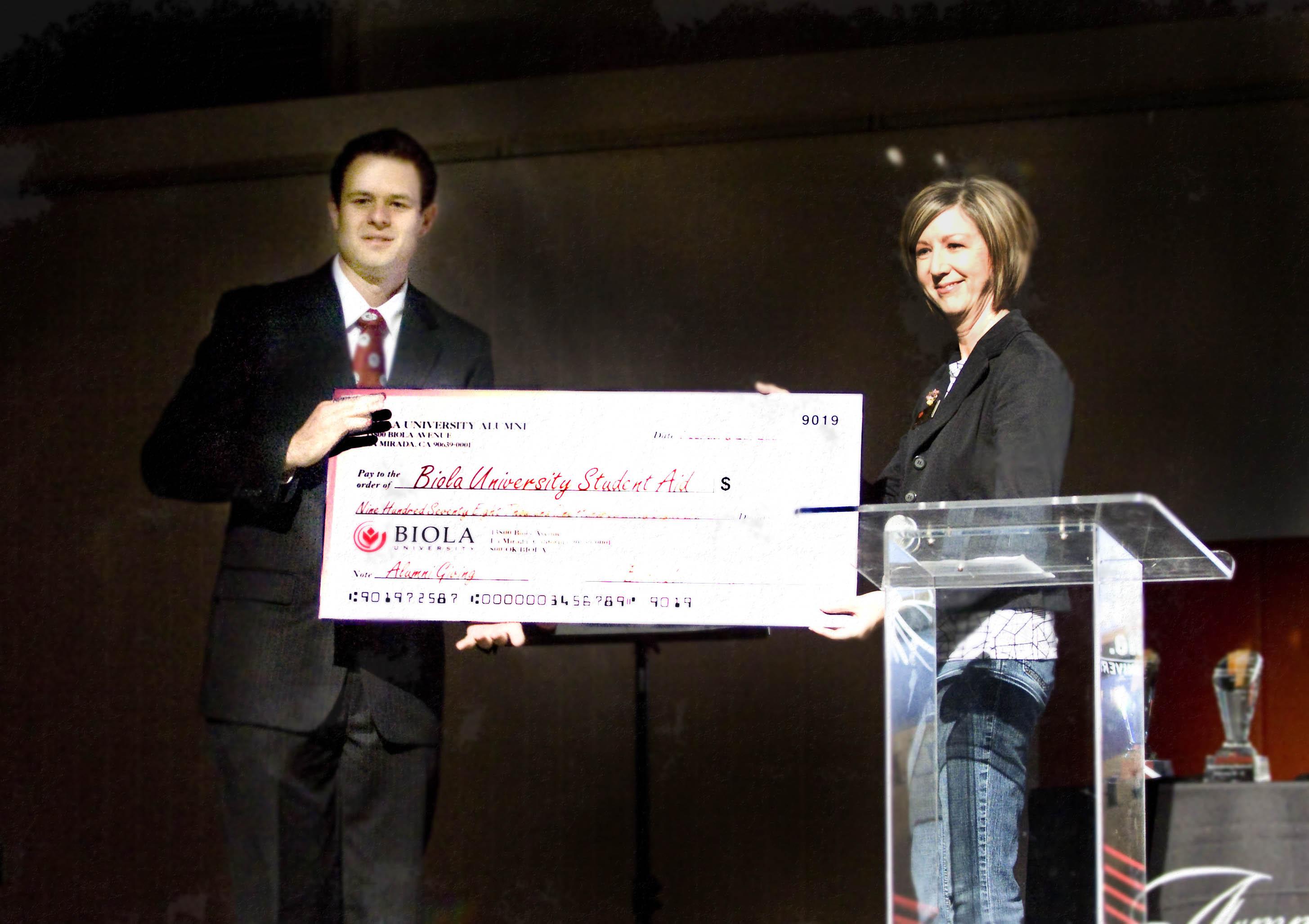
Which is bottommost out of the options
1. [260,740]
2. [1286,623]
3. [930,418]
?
[260,740]

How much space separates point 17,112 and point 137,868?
5.92ft

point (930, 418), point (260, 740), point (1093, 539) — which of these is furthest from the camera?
point (260, 740)

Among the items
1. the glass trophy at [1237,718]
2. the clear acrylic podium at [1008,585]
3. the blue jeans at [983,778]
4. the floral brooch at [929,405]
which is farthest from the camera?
the glass trophy at [1237,718]

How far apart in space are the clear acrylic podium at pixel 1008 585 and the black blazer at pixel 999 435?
192 mm

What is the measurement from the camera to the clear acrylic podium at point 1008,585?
1.70m

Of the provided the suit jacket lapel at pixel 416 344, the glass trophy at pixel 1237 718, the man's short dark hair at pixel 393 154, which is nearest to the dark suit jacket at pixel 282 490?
the suit jacket lapel at pixel 416 344

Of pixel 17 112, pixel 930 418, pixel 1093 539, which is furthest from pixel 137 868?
pixel 1093 539

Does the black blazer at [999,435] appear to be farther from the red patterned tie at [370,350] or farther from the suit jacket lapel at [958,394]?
the red patterned tie at [370,350]

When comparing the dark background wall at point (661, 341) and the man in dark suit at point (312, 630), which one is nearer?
the man in dark suit at point (312, 630)

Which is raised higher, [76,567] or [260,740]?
[76,567]

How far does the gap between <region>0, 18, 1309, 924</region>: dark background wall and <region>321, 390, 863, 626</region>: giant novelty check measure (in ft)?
1.60

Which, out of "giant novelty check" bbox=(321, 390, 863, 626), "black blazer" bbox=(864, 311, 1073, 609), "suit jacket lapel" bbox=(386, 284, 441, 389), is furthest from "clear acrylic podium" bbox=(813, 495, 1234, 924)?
"suit jacket lapel" bbox=(386, 284, 441, 389)

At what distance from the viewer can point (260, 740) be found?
264cm

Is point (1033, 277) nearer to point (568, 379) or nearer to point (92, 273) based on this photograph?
point (568, 379)
